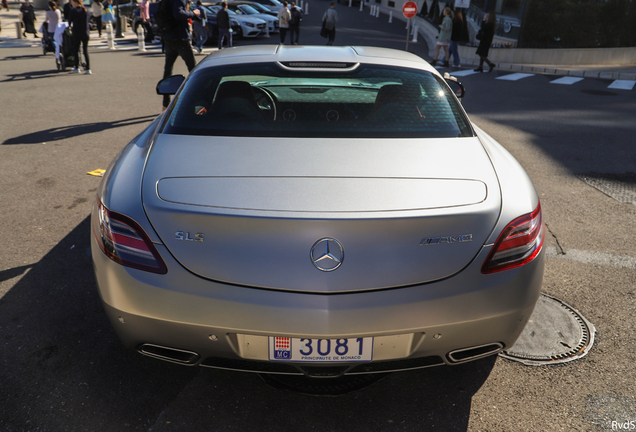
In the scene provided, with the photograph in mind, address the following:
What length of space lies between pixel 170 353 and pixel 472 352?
49.6 inches

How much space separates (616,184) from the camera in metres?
5.93

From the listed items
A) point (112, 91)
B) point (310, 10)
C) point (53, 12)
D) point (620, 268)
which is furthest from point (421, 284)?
point (310, 10)

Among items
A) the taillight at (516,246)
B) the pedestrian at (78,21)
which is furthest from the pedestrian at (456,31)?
the taillight at (516,246)

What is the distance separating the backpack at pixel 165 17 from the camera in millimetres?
8469

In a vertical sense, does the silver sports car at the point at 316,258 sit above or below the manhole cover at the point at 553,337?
above

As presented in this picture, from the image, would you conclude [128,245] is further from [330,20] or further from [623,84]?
[330,20]

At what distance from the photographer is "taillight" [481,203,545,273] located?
6.68ft

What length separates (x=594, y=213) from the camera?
5.03 m

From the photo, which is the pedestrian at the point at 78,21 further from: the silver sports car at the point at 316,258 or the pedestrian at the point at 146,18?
the silver sports car at the point at 316,258

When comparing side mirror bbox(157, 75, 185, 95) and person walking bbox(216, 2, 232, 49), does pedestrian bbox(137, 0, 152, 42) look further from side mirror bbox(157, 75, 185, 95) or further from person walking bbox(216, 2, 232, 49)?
side mirror bbox(157, 75, 185, 95)

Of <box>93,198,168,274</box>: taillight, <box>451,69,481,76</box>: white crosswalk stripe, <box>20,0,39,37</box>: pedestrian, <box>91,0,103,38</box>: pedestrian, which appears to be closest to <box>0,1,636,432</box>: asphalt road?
<box>93,198,168,274</box>: taillight

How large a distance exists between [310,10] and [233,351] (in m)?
50.3

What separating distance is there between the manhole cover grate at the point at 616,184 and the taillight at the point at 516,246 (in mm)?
3924

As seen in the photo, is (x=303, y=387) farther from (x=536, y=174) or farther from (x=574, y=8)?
(x=574, y=8)
